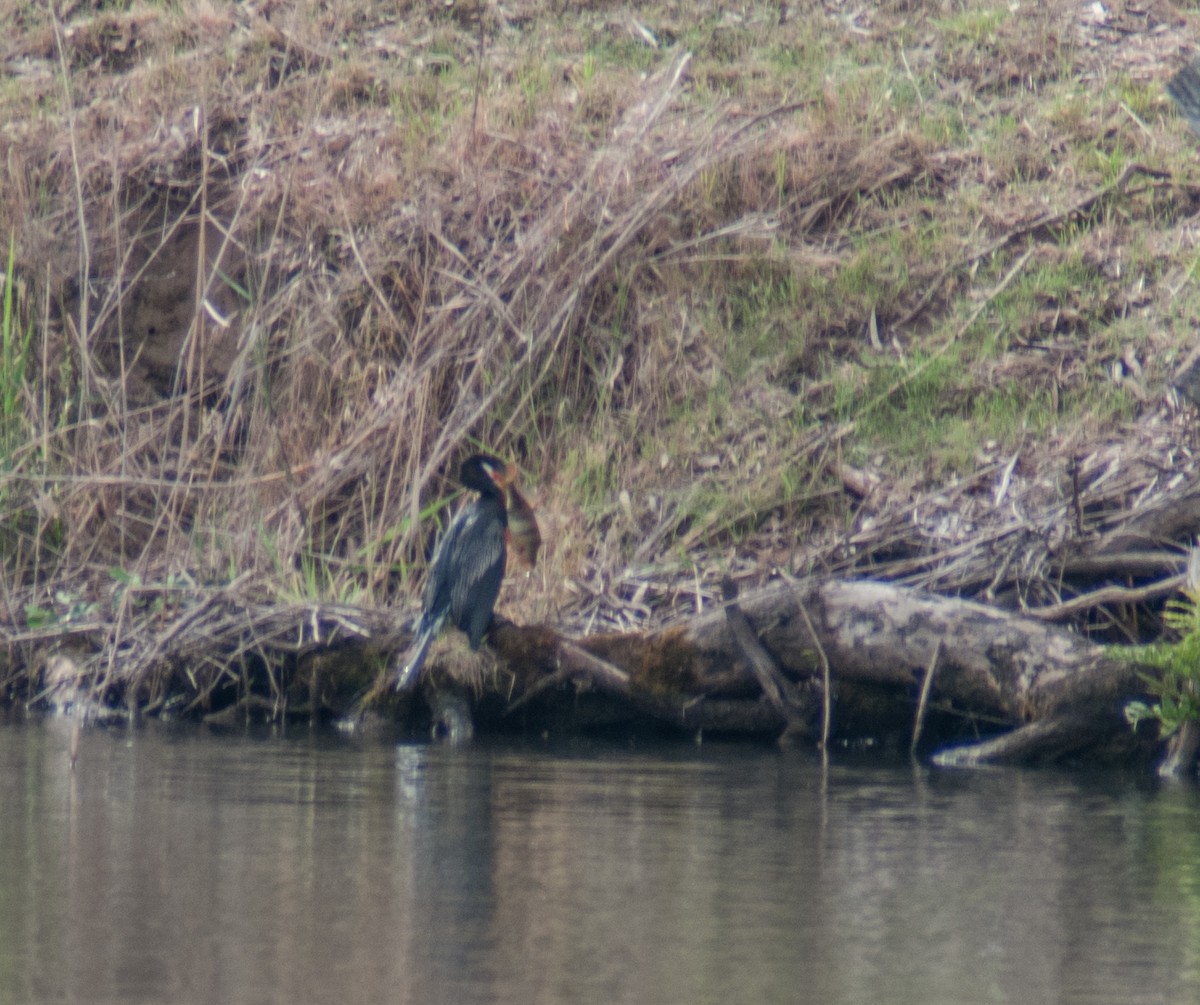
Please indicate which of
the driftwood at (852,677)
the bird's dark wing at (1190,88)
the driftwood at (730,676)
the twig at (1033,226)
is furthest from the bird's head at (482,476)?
the bird's dark wing at (1190,88)

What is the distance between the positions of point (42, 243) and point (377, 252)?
1.92 metres

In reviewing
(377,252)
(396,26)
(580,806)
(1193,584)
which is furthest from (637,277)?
(580,806)

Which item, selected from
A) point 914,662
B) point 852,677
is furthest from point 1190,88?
point 852,677

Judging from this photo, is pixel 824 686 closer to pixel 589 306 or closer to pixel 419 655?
pixel 419 655

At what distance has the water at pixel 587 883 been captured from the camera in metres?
3.67

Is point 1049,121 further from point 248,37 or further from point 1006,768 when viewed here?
point 1006,768

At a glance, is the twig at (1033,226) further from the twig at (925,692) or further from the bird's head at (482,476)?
the twig at (925,692)

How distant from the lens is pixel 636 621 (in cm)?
883

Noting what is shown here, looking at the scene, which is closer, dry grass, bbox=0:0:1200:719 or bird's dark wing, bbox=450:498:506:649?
bird's dark wing, bbox=450:498:506:649

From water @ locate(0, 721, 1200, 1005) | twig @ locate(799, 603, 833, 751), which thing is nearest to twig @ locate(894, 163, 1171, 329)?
twig @ locate(799, 603, 833, 751)

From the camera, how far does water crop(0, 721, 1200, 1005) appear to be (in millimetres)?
3674

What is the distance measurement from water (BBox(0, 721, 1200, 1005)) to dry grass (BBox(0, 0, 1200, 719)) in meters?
2.24

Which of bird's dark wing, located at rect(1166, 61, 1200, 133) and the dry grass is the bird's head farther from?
bird's dark wing, located at rect(1166, 61, 1200, 133)

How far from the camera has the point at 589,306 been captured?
36.4 feet
